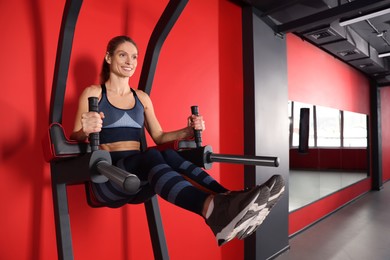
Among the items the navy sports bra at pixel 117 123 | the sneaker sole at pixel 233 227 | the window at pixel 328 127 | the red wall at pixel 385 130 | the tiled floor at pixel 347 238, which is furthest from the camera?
the red wall at pixel 385 130

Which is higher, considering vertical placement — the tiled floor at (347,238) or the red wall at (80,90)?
the red wall at (80,90)

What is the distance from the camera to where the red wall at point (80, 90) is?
3.84ft

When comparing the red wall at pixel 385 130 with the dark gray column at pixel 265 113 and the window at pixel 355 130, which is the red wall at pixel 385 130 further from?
the dark gray column at pixel 265 113

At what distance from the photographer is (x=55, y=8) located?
132 cm

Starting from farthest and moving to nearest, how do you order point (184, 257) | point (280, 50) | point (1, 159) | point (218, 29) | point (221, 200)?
point (280, 50), point (218, 29), point (184, 257), point (1, 159), point (221, 200)

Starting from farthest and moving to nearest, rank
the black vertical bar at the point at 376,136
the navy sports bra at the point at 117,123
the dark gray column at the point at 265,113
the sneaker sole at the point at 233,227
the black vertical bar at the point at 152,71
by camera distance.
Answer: the black vertical bar at the point at 376,136 → the dark gray column at the point at 265,113 → the black vertical bar at the point at 152,71 → the navy sports bra at the point at 117,123 → the sneaker sole at the point at 233,227

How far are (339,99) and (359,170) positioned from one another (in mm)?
1746

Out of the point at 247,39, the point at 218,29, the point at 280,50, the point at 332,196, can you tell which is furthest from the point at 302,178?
the point at 218,29

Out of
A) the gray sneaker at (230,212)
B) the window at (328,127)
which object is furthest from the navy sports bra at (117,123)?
the window at (328,127)

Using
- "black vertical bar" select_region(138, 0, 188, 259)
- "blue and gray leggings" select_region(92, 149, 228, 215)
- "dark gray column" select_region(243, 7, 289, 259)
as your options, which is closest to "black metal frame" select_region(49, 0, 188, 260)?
"blue and gray leggings" select_region(92, 149, 228, 215)

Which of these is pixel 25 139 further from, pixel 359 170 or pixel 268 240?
pixel 359 170

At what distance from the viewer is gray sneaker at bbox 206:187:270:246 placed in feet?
2.58

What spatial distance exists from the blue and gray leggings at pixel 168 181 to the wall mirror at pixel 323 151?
2.18m

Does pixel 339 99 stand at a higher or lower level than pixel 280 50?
lower
